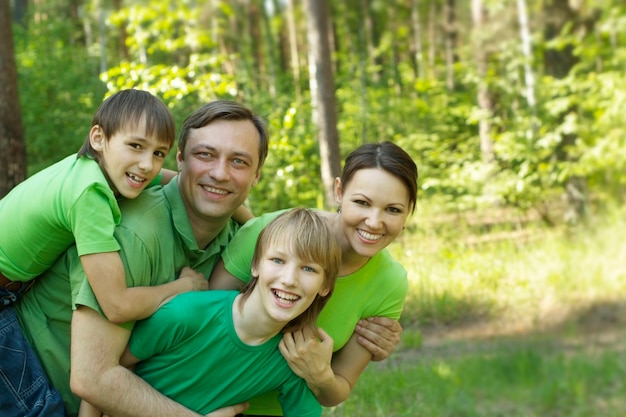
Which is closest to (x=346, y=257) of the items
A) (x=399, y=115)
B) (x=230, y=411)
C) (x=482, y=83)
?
(x=230, y=411)

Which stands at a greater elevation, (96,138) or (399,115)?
(96,138)

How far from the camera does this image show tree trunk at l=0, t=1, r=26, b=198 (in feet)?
25.5

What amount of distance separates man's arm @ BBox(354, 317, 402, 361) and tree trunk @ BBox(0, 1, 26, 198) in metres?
6.14

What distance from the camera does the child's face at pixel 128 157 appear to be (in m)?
2.44

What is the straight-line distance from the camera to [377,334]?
2.82 metres

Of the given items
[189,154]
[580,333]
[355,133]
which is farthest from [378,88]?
[189,154]

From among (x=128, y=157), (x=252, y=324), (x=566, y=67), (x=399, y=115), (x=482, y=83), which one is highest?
(x=128, y=157)

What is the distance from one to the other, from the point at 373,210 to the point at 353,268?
27 cm

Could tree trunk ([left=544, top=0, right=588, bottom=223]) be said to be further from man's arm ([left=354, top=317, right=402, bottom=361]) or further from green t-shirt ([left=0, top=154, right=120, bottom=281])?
green t-shirt ([left=0, top=154, right=120, bottom=281])

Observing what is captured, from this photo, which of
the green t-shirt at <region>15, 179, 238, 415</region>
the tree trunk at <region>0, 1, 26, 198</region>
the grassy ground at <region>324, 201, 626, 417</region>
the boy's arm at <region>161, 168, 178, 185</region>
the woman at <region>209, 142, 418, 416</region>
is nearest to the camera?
the green t-shirt at <region>15, 179, 238, 415</region>

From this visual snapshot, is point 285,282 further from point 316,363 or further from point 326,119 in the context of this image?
point 326,119

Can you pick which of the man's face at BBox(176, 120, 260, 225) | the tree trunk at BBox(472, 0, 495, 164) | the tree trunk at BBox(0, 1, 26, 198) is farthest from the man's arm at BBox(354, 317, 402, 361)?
the tree trunk at BBox(472, 0, 495, 164)

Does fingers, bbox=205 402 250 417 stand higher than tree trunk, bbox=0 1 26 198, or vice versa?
tree trunk, bbox=0 1 26 198

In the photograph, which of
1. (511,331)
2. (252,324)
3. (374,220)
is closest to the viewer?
(252,324)
